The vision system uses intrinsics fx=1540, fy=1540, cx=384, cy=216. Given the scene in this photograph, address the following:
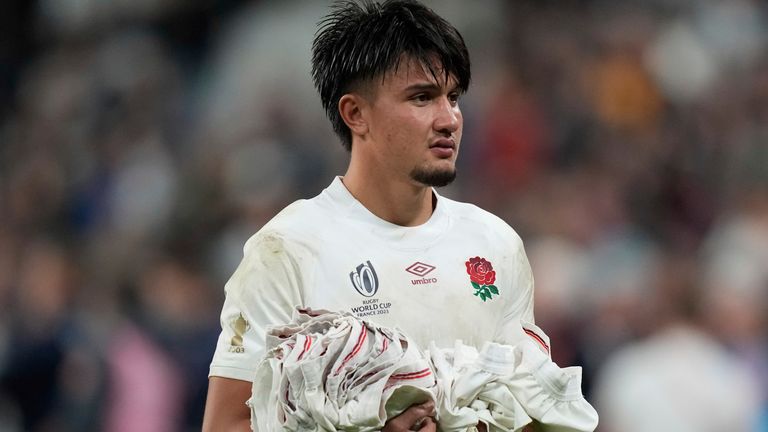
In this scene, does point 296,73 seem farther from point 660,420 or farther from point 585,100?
point 660,420

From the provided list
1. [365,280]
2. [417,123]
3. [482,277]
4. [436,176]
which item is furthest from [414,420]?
[417,123]

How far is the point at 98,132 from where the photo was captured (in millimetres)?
11094

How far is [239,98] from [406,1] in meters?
6.85

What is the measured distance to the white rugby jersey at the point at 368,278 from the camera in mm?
4047

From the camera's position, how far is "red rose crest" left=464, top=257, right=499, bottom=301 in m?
4.21

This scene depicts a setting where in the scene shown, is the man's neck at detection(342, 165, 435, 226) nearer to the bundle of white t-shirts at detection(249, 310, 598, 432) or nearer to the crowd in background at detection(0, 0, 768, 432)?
the bundle of white t-shirts at detection(249, 310, 598, 432)

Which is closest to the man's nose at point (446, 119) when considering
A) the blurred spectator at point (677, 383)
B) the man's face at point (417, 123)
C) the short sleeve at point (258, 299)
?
the man's face at point (417, 123)

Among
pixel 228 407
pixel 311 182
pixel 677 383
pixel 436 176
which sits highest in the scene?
pixel 436 176

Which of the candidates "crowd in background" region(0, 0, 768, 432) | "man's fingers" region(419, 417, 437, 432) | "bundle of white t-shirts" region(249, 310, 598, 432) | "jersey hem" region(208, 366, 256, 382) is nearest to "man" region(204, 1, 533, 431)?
"jersey hem" region(208, 366, 256, 382)

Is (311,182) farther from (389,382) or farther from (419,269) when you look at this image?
(389,382)

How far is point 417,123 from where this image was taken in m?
4.18

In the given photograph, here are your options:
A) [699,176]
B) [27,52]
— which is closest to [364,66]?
[699,176]

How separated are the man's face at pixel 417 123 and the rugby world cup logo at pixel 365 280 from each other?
0.97 feet

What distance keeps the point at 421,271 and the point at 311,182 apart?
19.5ft
